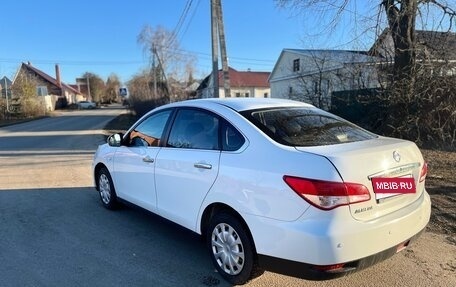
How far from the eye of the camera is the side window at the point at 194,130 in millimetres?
3887

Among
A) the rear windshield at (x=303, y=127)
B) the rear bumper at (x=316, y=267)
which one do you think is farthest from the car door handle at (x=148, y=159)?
the rear bumper at (x=316, y=267)

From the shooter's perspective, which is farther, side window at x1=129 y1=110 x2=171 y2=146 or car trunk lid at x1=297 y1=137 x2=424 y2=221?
side window at x1=129 y1=110 x2=171 y2=146

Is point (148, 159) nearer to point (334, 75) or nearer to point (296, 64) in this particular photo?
point (334, 75)

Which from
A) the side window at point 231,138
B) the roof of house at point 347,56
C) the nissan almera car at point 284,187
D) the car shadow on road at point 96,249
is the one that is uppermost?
the roof of house at point 347,56

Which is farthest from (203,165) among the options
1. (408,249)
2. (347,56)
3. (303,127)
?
(347,56)

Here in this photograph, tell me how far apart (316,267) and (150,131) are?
270 cm

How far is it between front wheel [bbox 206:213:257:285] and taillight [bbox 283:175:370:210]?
73 cm

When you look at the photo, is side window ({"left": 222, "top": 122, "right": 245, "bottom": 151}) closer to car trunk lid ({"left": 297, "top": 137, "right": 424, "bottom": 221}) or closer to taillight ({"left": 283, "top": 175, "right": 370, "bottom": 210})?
car trunk lid ({"left": 297, "top": 137, "right": 424, "bottom": 221})

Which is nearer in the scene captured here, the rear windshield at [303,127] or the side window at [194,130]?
the rear windshield at [303,127]

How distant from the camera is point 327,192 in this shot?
2.88 metres

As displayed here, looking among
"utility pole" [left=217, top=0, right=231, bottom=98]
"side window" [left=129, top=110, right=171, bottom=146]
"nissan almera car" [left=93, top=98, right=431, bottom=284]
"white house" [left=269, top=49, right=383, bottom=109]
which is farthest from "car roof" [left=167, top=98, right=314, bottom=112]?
"white house" [left=269, top=49, right=383, bottom=109]

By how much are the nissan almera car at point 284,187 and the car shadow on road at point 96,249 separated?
1.28ft

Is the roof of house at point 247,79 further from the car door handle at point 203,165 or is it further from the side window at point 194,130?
the car door handle at point 203,165

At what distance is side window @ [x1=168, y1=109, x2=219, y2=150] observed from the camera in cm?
389
